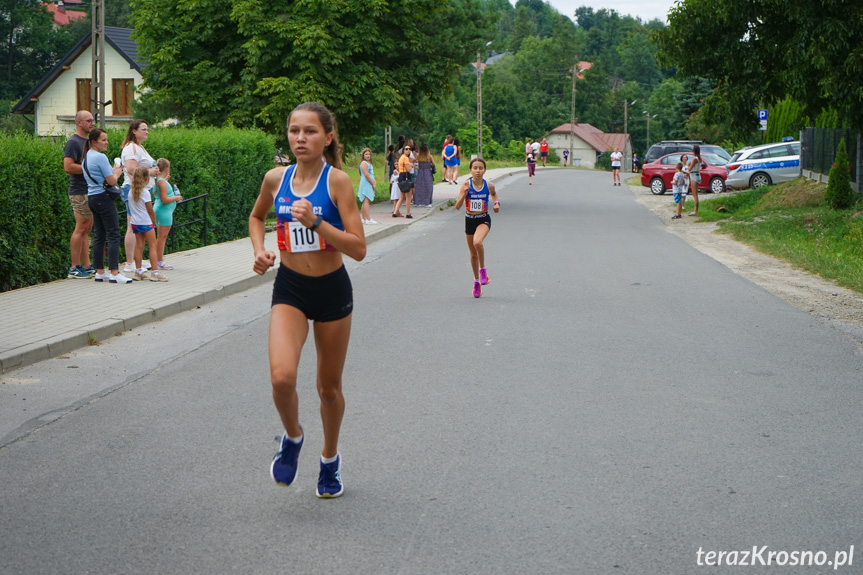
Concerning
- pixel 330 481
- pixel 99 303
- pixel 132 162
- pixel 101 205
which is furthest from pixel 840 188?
pixel 330 481

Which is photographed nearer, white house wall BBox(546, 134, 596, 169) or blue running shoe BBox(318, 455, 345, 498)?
blue running shoe BBox(318, 455, 345, 498)

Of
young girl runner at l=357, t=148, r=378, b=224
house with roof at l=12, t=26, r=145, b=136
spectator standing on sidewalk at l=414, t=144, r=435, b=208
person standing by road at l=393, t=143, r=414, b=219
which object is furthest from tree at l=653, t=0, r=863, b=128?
house with roof at l=12, t=26, r=145, b=136

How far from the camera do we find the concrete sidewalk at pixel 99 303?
845 centimetres

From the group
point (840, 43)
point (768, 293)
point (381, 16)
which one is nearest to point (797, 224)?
point (840, 43)

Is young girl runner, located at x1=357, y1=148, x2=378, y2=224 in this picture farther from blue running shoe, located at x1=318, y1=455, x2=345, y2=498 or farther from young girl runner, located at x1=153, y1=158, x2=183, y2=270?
blue running shoe, located at x1=318, y1=455, x2=345, y2=498

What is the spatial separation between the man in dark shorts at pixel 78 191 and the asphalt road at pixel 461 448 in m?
2.56

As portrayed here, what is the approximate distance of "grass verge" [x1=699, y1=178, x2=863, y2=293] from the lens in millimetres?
15273

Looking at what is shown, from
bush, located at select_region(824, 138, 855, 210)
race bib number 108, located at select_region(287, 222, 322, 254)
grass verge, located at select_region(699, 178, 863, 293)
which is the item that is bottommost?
grass verge, located at select_region(699, 178, 863, 293)

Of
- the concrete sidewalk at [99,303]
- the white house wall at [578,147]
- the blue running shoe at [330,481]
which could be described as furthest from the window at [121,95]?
the white house wall at [578,147]

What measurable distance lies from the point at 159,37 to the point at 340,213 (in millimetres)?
22626

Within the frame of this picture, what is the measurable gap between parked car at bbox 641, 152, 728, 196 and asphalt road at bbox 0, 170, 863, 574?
24703 mm

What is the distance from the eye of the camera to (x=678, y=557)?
4.09 m

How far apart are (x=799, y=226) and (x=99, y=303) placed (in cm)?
1539

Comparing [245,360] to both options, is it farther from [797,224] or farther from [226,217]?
[797,224]
